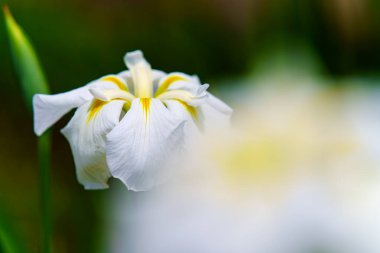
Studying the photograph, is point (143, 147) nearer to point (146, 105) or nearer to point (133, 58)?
point (146, 105)

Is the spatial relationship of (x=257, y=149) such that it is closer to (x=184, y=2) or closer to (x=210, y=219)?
(x=210, y=219)

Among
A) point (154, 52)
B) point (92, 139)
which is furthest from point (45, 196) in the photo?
point (154, 52)

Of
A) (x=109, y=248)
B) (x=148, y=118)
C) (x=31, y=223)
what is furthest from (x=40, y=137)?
(x=31, y=223)

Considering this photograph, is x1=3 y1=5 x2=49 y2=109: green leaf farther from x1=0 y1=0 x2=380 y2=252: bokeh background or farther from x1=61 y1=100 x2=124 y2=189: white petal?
x1=0 y1=0 x2=380 y2=252: bokeh background

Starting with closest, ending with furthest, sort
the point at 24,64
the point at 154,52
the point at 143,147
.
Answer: the point at 143,147 < the point at 24,64 < the point at 154,52

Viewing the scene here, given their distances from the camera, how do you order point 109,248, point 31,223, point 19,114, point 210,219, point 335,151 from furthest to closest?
1. point 19,114
2. point 31,223
3. point 109,248
4. point 335,151
5. point 210,219

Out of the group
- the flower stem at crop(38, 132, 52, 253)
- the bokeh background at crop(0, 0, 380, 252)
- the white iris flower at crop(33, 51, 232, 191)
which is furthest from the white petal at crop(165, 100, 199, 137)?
the bokeh background at crop(0, 0, 380, 252)
